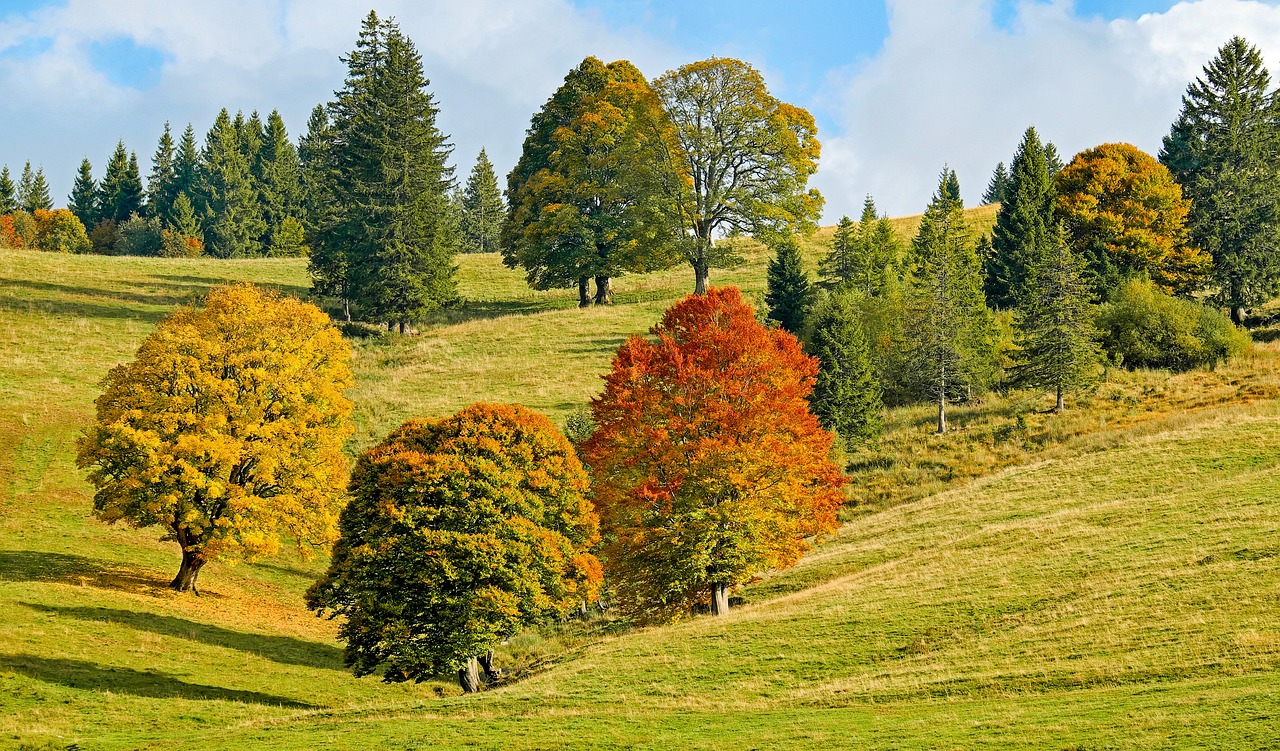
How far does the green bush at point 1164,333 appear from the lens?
67.8m

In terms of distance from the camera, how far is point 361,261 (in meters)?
76.4

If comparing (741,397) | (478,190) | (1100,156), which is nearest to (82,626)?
(741,397)

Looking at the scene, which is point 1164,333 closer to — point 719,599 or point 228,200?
point 719,599

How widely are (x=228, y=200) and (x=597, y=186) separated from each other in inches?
3840

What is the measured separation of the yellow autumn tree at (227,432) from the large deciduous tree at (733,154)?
37.8 metres

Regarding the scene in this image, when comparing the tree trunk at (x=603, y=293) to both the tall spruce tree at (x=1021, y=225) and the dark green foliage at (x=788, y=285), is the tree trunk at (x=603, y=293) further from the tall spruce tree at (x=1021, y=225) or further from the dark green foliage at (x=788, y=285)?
the tall spruce tree at (x=1021, y=225)

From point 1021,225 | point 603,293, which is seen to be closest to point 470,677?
point 603,293

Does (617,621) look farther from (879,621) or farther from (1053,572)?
(1053,572)

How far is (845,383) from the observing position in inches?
2301

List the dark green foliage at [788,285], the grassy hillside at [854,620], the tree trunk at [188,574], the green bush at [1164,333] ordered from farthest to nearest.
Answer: the dark green foliage at [788,285] → the green bush at [1164,333] → the tree trunk at [188,574] → the grassy hillside at [854,620]

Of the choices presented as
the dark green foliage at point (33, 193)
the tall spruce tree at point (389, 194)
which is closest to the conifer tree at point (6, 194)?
the dark green foliage at point (33, 193)

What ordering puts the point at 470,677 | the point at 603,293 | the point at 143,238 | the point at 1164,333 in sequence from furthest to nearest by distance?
1. the point at 143,238
2. the point at 603,293
3. the point at 1164,333
4. the point at 470,677

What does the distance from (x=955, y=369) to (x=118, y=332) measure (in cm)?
5575

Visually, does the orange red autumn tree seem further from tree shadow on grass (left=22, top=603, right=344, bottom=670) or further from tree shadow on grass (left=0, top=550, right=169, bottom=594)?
tree shadow on grass (left=0, top=550, right=169, bottom=594)
